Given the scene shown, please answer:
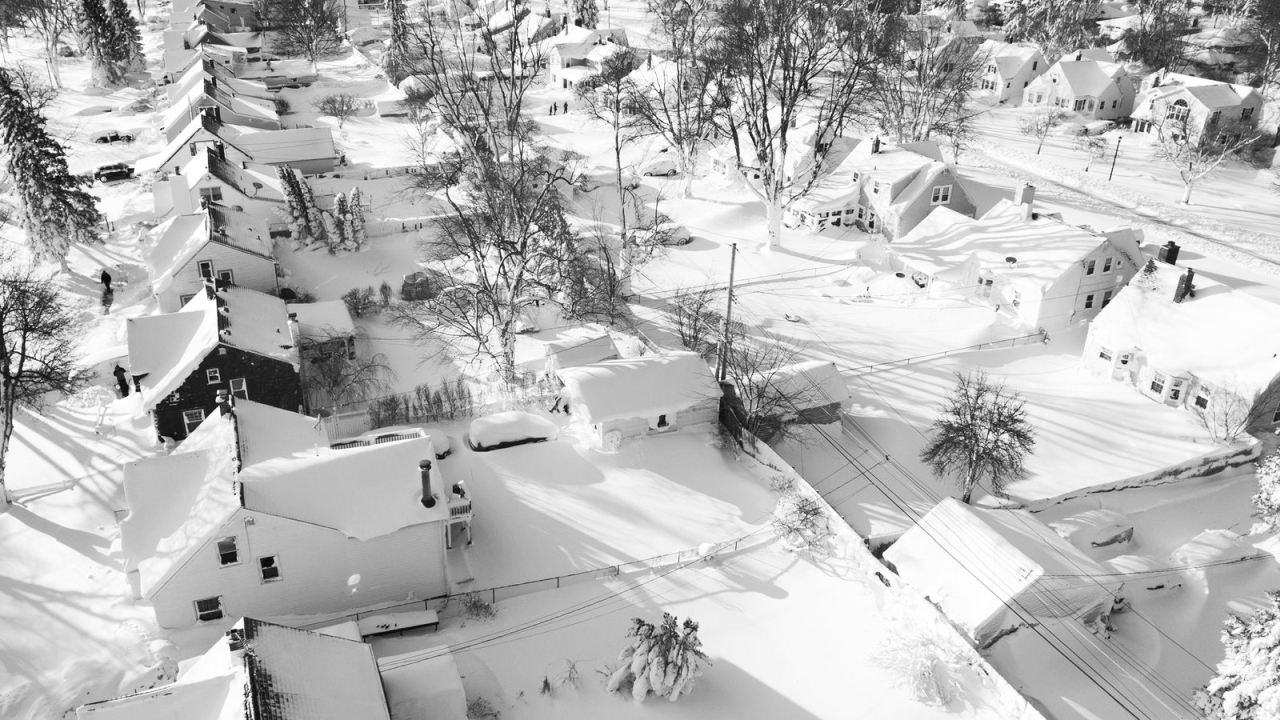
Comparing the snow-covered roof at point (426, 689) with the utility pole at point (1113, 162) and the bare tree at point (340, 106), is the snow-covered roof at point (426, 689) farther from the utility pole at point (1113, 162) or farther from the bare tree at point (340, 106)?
the bare tree at point (340, 106)

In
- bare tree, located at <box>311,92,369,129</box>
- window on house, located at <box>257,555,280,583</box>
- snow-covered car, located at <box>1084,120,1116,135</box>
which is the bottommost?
window on house, located at <box>257,555,280,583</box>

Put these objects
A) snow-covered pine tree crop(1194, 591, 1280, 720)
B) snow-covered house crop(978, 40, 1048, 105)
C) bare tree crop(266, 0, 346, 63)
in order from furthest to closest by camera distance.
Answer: bare tree crop(266, 0, 346, 63), snow-covered house crop(978, 40, 1048, 105), snow-covered pine tree crop(1194, 591, 1280, 720)

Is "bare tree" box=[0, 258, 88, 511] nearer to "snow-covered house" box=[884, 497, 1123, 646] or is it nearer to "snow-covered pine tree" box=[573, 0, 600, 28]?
"snow-covered house" box=[884, 497, 1123, 646]

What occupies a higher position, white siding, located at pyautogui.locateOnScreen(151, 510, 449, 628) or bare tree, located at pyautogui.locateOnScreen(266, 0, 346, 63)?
bare tree, located at pyautogui.locateOnScreen(266, 0, 346, 63)

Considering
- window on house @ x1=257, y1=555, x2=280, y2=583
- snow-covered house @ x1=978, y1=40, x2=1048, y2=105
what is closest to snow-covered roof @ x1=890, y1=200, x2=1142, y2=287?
window on house @ x1=257, y1=555, x2=280, y2=583

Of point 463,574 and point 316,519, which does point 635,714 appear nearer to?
point 463,574

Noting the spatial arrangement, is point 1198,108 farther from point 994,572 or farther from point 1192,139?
point 994,572

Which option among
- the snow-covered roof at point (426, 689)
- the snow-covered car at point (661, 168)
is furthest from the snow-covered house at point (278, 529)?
the snow-covered car at point (661, 168)

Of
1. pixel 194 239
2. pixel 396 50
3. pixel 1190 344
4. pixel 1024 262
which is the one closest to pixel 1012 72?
pixel 1024 262

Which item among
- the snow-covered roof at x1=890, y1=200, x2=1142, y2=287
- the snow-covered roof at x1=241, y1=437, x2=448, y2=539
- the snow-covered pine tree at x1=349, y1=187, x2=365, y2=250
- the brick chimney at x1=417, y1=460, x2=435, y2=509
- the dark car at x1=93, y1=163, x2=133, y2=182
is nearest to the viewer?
the snow-covered roof at x1=241, y1=437, x2=448, y2=539

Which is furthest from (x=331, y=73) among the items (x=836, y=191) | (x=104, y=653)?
(x=104, y=653)
